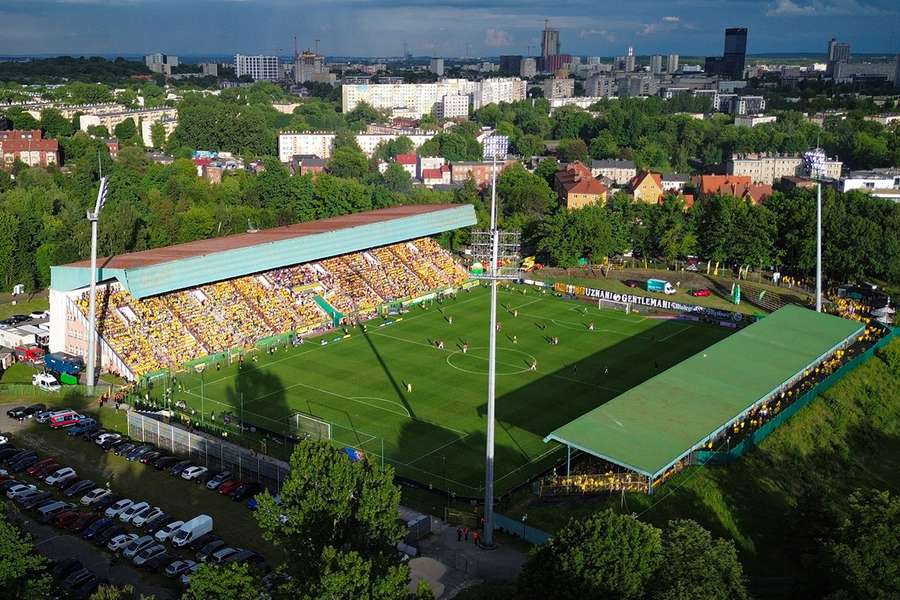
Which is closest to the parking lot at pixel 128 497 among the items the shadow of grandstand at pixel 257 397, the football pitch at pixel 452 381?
the football pitch at pixel 452 381

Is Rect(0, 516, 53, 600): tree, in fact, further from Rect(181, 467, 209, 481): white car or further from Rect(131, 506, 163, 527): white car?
Rect(181, 467, 209, 481): white car

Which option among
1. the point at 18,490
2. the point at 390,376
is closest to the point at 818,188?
the point at 390,376

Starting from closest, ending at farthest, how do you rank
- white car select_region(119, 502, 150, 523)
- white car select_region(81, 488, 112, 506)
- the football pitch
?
white car select_region(119, 502, 150, 523) → white car select_region(81, 488, 112, 506) → the football pitch

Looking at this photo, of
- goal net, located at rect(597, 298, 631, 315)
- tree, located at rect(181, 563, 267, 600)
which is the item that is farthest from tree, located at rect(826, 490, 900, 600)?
goal net, located at rect(597, 298, 631, 315)

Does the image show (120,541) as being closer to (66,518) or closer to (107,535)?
(107,535)

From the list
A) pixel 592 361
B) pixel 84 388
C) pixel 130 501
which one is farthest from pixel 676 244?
pixel 130 501

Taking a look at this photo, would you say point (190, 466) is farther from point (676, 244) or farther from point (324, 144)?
point (324, 144)

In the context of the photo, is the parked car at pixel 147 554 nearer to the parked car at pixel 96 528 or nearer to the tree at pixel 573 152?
the parked car at pixel 96 528
